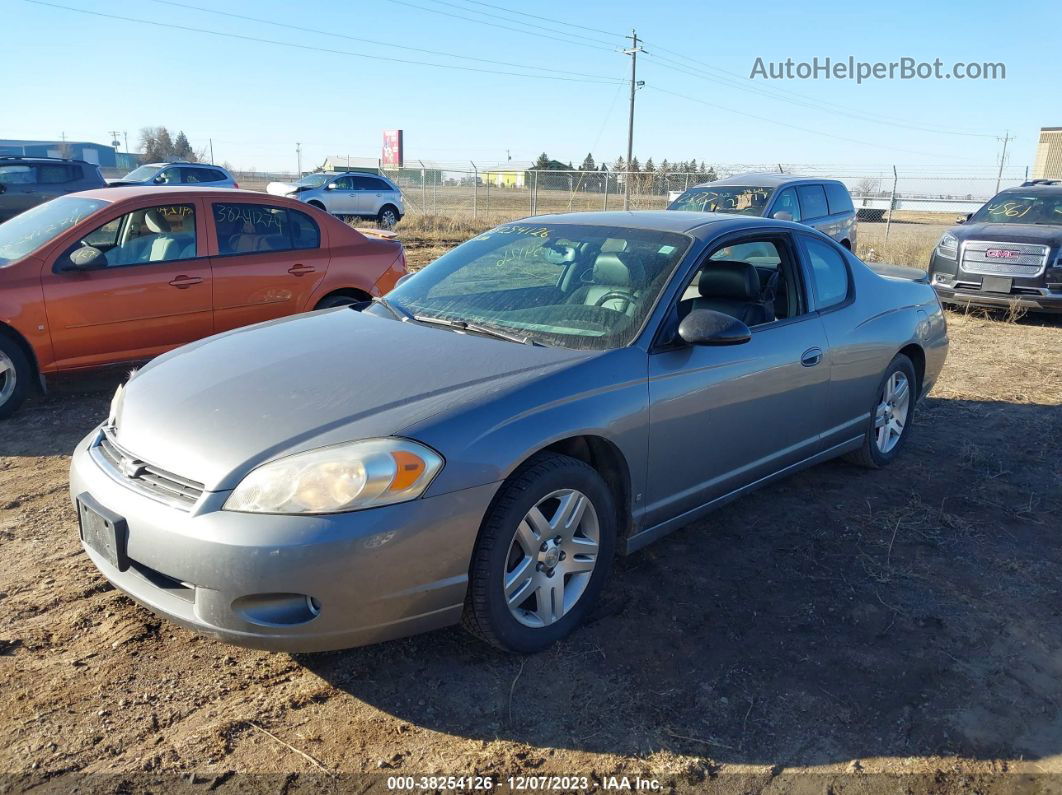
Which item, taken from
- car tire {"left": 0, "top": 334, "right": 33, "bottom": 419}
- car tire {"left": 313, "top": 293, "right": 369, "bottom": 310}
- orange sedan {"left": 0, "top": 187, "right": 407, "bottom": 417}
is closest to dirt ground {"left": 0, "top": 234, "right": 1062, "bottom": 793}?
car tire {"left": 0, "top": 334, "right": 33, "bottom": 419}

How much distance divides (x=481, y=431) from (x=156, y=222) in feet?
14.5

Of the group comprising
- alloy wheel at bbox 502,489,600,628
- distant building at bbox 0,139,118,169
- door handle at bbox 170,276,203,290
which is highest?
distant building at bbox 0,139,118,169

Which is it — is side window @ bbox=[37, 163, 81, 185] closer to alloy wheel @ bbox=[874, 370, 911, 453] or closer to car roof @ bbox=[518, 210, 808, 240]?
car roof @ bbox=[518, 210, 808, 240]

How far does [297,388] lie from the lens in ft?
9.71

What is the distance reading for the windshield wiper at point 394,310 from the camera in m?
3.83

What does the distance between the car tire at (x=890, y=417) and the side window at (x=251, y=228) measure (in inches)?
177

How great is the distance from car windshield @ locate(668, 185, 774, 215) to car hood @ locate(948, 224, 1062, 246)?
2535 mm

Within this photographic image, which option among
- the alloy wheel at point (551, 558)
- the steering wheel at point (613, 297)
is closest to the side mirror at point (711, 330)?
the steering wheel at point (613, 297)

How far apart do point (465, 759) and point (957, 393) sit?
5935mm

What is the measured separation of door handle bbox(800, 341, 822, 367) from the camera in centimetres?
405

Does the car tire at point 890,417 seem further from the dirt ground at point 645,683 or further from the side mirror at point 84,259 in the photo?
the side mirror at point 84,259

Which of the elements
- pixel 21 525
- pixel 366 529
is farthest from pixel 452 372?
pixel 21 525

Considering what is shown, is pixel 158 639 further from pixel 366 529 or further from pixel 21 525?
pixel 21 525

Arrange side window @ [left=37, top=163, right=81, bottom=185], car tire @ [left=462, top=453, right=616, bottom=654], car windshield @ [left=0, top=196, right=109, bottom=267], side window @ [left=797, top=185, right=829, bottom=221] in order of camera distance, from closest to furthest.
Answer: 1. car tire @ [left=462, top=453, right=616, bottom=654]
2. car windshield @ [left=0, top=196, right=109, bottom=267]
3. side window @ [left=797, top=185, right=829, bottom=221]
4. side window @ [left=37, top=163, right=81, bottom=185]
